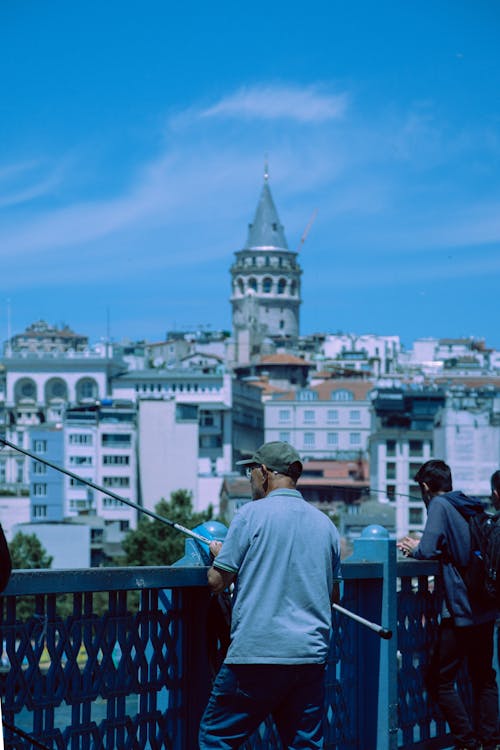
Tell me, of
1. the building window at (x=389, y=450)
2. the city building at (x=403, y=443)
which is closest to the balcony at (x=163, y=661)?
the city building at (x=403, y=443)

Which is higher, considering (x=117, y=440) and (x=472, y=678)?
(x=117, y=440)

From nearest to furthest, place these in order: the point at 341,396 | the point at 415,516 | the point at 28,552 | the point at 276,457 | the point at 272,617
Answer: the point at 272,617 → the point at 276,457 → the point at 28,552 → the point at 415,516 → the point at 341,396

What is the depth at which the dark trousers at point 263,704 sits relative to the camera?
16.9 feet

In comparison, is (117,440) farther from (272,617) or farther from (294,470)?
(272,617)

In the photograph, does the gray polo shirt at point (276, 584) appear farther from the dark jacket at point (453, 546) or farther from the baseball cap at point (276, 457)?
the dark jacket at point (453, 546)

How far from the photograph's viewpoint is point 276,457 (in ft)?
17.7

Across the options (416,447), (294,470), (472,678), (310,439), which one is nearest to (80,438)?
(416,447)

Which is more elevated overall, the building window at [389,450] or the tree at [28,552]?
the building window at [389,450]

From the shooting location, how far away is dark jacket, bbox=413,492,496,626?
22.3ft

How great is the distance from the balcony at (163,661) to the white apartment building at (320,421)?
131990 mm

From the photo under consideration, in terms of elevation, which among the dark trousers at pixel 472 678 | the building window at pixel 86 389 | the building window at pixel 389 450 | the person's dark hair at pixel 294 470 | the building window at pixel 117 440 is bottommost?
the dark trousers at pixel 472 678

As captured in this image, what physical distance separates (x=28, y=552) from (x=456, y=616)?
2814 inches

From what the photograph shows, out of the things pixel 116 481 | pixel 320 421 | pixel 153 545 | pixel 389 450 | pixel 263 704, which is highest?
pixel 320 421

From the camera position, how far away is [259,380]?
160 m
